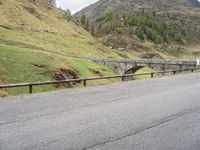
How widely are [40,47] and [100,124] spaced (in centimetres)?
6684

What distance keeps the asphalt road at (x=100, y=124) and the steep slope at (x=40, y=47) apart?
14277 millimetres

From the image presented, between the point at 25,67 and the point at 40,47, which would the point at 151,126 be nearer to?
the point at 25,67

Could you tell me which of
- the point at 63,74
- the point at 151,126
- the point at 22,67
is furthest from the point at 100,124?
the point at 63,74

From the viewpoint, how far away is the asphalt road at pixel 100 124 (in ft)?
29.9

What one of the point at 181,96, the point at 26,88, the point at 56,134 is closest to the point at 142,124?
the point at 56,134

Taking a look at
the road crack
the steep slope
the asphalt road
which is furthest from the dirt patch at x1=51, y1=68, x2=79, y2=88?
the road crack

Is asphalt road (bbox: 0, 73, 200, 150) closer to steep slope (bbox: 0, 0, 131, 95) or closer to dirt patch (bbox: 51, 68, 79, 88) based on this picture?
steep slope (bbox: 0, 0, 131, 95)

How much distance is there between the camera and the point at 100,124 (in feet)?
37.4

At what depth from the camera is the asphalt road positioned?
9103 mm

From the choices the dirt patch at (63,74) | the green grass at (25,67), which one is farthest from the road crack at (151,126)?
the dirt patch at (63,74)

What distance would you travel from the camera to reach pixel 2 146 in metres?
8.79

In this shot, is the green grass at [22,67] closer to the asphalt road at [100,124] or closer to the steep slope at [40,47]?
the steep slope at [40,47]

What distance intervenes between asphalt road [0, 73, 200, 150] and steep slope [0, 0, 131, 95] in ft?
46.8

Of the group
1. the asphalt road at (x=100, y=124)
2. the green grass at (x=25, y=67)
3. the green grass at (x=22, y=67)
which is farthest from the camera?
the green grass at (x=22, y=67)
